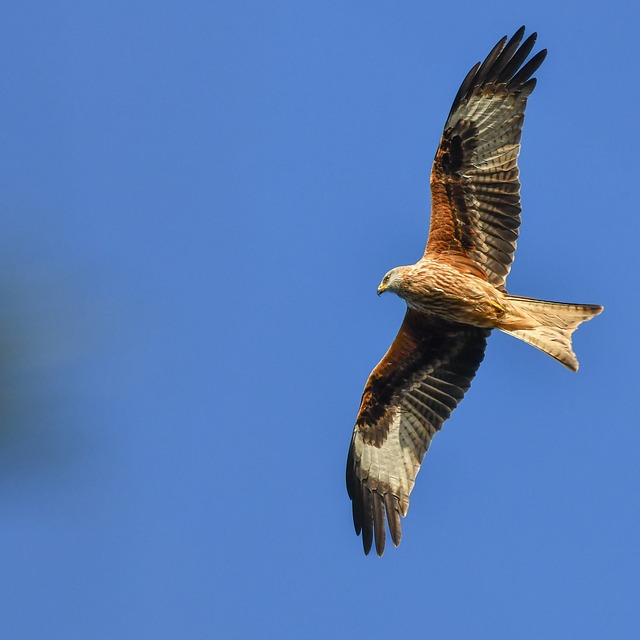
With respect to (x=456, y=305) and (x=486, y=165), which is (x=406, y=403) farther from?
(x=486, y=165)

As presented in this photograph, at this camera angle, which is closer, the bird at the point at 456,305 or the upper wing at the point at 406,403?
the bird at the point at 456,305

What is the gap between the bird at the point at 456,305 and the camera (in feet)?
27.5

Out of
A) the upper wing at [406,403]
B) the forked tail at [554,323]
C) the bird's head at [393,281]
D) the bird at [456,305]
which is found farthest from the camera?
the upper wing at [406,403]

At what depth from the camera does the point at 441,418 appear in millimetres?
9195

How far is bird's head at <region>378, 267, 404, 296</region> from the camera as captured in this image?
8594 mm

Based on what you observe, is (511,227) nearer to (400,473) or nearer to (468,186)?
(468,186)

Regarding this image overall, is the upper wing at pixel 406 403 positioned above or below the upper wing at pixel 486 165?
below

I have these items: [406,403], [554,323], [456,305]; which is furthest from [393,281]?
[554,323]

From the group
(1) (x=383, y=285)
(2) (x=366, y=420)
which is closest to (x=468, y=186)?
(1) (x=383, y=285)

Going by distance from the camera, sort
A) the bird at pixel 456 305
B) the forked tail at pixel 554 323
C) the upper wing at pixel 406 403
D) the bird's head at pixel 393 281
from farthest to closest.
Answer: the upper wing at pixel 406 403 < the bird's head at pixel 393 281 < the bird at pixel 456 305 < the forked tail at pixel 554 323

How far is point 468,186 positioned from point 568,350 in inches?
75.6

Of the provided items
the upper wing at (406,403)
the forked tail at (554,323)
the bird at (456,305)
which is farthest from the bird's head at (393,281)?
the forked tail at (554,323)

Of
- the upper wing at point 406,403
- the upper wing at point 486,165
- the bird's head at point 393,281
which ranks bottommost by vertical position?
the upper wing at point 406,403

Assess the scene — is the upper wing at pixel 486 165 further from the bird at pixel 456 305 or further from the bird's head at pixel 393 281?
the bird's head at pixel 393 281
